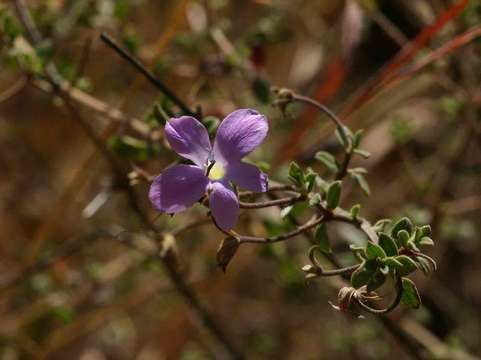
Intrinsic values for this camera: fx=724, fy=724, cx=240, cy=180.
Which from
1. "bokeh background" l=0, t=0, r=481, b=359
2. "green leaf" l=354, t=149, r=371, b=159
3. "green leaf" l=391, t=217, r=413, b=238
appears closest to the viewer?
Answer: "green leaf" l=391, t=217, r=413, b=238

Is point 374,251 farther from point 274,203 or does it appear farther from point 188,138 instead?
point 188,138

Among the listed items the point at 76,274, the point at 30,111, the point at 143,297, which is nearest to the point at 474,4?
the point at 143,297

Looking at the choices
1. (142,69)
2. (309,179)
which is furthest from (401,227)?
(142,69)

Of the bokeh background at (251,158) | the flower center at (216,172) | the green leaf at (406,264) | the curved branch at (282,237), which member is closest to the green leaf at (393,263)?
the green leaf at (406,264)

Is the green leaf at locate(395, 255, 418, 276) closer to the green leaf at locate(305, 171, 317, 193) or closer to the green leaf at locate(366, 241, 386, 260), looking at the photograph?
the green leaf at locate(366, 241, 386, 260)

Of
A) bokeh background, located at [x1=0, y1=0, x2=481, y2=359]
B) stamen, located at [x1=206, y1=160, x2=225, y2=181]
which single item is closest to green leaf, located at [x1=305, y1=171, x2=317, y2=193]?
stamen, located at [x1=206, y1=160, x2=225, y2=181]

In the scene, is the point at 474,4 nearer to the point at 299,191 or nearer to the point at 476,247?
the point at 299,191
